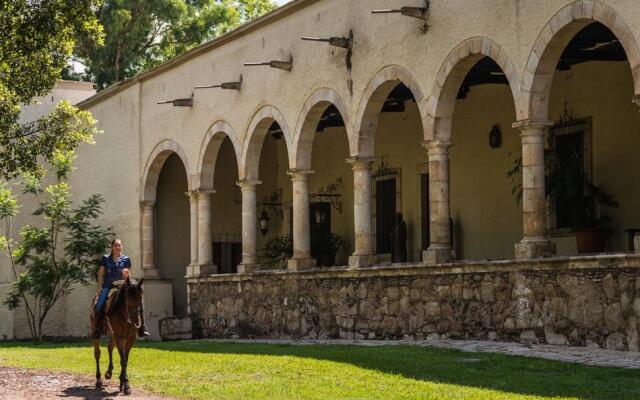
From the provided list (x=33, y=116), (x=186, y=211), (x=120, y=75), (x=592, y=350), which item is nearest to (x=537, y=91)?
(x=592, y=350)

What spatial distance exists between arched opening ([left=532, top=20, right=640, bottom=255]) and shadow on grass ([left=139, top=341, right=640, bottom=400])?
3.83m

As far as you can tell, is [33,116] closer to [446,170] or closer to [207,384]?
[446,170]

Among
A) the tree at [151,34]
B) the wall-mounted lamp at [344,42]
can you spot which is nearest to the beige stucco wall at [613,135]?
the wall-mounted lamp at [344,42]

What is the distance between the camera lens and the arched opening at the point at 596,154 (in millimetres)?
17016

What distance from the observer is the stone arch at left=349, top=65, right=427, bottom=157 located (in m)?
18.1

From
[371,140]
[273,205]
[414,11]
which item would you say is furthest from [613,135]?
[273,205]

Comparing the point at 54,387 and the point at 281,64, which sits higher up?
the point at 281,64

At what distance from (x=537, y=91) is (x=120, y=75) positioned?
103 feet

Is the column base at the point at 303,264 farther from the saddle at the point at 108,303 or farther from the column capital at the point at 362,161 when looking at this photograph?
the saddle at the point at 108,303

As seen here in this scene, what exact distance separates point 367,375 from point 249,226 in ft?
34.3

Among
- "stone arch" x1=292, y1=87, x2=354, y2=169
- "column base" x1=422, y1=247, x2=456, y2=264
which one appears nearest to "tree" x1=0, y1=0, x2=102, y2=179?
"stone arch" x1=292, y1=87, x2=354, y2=169

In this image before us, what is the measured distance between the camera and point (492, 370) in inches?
487

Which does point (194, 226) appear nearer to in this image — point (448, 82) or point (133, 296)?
point (448, 82)

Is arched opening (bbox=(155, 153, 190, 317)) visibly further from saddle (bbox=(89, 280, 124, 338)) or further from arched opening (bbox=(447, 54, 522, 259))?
saddle (bbox=(89, 280, 124, 338))
